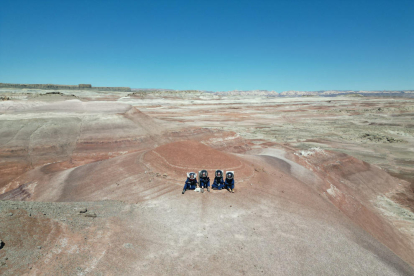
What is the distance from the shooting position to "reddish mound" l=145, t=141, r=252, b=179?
14328 mm

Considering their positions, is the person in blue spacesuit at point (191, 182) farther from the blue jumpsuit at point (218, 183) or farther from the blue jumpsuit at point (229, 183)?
the blue jumpsuit at point (229, 183)

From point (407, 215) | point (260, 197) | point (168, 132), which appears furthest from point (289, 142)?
point (260, 197)

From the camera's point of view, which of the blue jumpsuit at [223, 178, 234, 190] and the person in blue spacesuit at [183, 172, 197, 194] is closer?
the person in blue spacesuit at [183, 172, 197, 194]

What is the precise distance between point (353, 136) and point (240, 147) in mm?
21891

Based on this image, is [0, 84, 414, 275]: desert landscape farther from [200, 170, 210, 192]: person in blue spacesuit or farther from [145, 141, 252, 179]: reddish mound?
[200, 170, 210, 192]: person in blue spacesuit

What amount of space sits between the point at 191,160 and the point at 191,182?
10.6ft

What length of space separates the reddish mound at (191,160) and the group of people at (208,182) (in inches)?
71.1

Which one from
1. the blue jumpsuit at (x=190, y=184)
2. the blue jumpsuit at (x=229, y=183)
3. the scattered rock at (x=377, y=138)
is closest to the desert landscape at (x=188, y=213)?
the blue jumpsuit at (x=190, y=184)

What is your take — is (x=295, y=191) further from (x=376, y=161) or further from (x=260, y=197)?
(x=376, y=161)

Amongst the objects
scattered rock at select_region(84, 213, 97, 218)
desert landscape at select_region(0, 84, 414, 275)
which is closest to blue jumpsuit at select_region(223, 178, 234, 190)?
desert landscape at select_region(0, 84, 414, 275)

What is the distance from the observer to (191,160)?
588 inches

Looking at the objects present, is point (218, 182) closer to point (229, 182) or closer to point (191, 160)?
point (229, 182)

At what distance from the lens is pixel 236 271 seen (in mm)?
7035

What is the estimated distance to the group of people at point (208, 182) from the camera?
1178 centimetres
